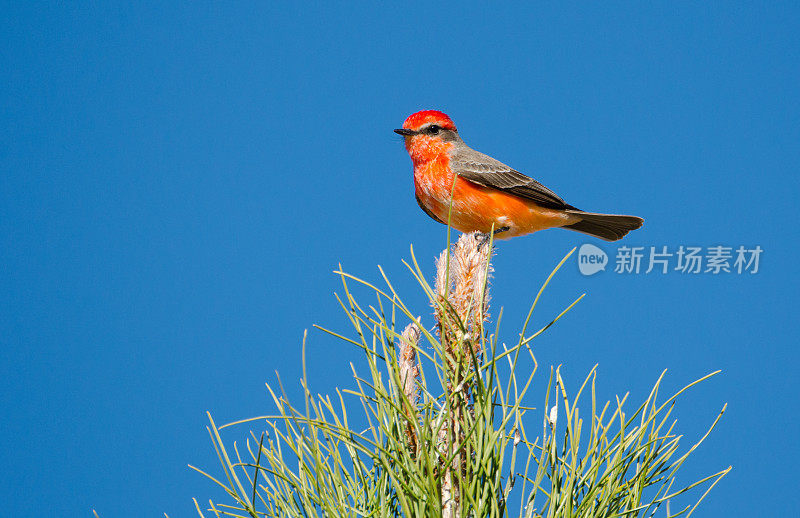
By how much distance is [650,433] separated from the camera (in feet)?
5.80

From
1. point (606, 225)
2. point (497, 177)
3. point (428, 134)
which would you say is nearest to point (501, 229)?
point (497, 177)

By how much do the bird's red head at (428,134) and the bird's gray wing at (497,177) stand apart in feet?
0.28

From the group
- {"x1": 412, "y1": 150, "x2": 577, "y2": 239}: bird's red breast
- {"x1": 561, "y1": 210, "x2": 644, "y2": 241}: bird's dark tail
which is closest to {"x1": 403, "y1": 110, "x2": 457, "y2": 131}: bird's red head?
{"x1": 412, "y1": 150, "x2": 577, "y2": 239}: bird's red breast

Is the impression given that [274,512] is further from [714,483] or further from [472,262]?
[714,483]

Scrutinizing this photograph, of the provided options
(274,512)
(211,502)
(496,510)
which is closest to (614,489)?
(496,510)

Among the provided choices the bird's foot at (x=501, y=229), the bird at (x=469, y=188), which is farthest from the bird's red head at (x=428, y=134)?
the bird's foot at (x=501, y=229)

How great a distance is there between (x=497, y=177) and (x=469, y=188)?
0.58ft

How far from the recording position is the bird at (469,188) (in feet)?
12.2

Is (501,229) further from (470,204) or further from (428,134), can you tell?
(428,134)

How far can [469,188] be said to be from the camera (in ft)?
12.3

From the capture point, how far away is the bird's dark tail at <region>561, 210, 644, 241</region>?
427cm

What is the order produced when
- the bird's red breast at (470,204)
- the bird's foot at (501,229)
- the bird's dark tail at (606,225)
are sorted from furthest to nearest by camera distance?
the bird's dark tail at (606,225)
the bird's foot at (501,229)
the bird's red breast at (470,204)

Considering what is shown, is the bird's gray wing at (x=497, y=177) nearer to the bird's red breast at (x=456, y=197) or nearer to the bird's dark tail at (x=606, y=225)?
the bird's red breast at (x=456, y=197)

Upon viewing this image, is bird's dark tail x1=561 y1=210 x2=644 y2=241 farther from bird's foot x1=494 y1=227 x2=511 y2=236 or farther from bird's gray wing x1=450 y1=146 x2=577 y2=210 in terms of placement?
bird's foot x1=494 y1=227 x2=511 y2=236
